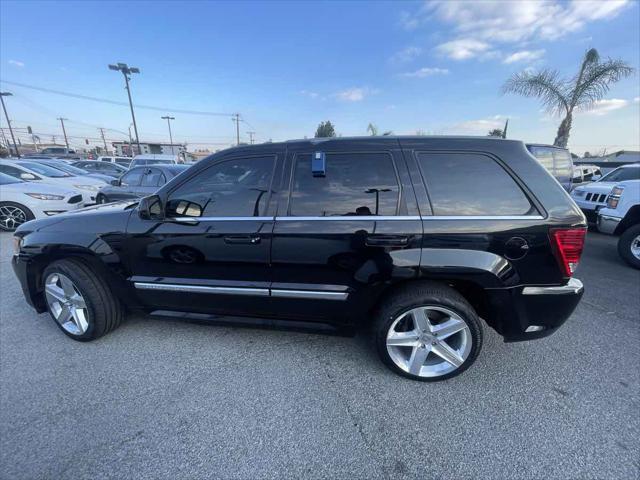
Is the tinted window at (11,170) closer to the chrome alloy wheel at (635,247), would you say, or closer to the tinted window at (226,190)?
the tinted window at (226,190)

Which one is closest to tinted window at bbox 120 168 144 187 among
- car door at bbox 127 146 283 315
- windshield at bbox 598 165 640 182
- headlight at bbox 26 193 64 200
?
headlight at bbox 26 193 64 200

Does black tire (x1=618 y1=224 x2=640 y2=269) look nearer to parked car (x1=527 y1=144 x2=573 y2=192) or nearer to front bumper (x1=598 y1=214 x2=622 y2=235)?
front bumper (x1=598 y1=214 x2=622 y2=235)

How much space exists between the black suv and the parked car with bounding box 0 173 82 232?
551cm

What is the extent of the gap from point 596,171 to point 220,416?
17511 millimetres

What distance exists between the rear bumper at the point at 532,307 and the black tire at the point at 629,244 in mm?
3946

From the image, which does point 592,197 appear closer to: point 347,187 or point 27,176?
point 347,187

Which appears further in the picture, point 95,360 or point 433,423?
point 95,360

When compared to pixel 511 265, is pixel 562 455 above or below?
below

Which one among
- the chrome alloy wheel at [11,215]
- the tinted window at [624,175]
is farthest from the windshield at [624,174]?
the chrome alloy wheel at [11,215]

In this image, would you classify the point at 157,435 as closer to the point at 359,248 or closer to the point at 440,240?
the point at 359,248

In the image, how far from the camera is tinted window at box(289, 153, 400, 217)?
2127 millimetres

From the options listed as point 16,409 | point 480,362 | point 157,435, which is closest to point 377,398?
point 480,362

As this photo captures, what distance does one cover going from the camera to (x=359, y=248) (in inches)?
83.0

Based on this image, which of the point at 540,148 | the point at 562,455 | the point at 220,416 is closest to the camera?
the point at 562,455
